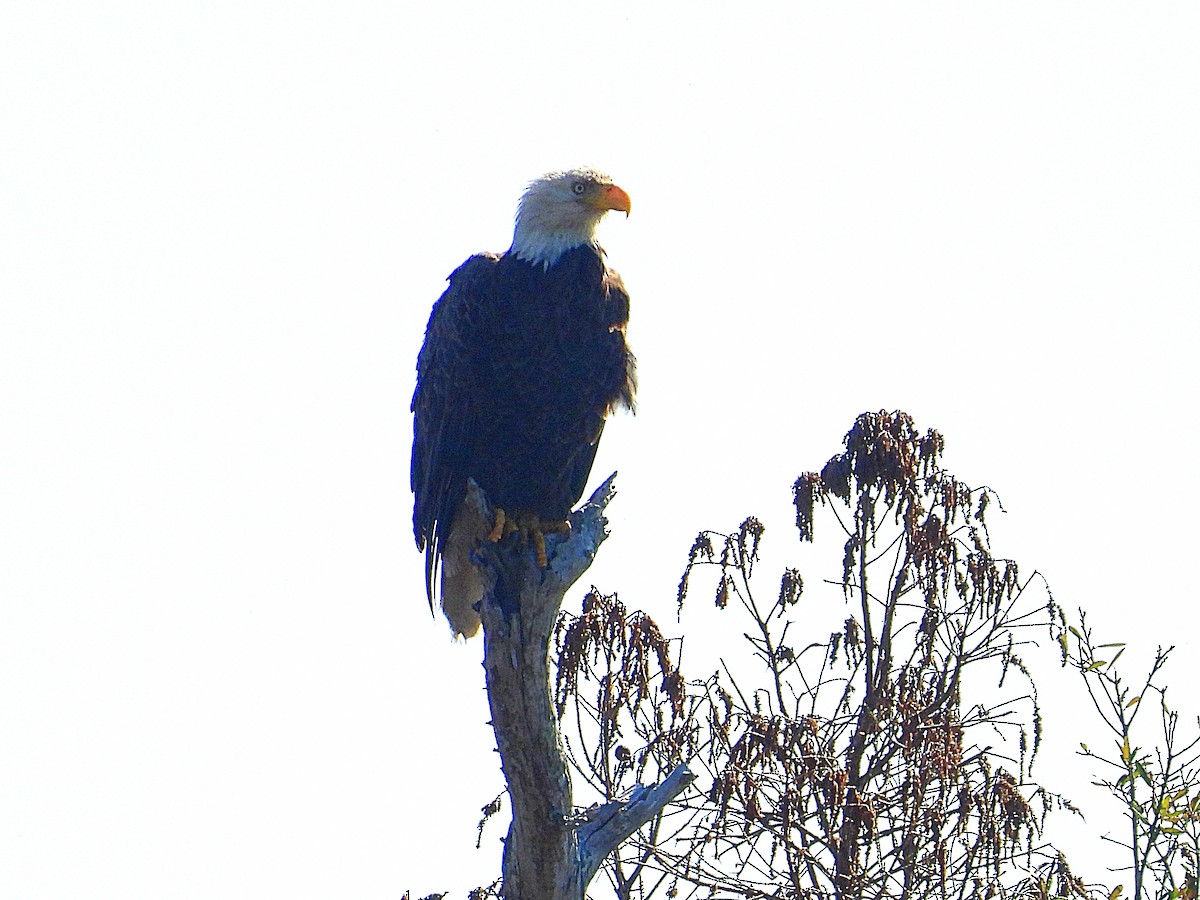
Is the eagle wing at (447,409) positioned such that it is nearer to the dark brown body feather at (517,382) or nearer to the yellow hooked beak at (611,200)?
the dark brown body feather at (517,382)

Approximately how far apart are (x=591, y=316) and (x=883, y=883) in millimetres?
2196

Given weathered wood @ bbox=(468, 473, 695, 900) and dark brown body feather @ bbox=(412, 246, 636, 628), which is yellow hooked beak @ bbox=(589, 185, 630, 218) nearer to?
dark brown body feather @ bbox=(412, 246, 636, 628)

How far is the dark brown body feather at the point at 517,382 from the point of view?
597cm

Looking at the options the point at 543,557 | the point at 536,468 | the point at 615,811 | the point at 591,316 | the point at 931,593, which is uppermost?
the point at 591,316

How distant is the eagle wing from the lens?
6.02 m

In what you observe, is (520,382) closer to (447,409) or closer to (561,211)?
(447,409)

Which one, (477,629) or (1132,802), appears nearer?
(1132,802)

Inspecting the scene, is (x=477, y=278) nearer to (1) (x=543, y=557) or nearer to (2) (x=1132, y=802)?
(1) (x=543, y=557)

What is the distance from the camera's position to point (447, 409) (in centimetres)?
609

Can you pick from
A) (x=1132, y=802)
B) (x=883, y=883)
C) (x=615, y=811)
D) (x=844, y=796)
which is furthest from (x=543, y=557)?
(x=1132, y=802)

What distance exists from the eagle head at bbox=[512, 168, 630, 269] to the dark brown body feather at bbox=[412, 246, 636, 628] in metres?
0.06

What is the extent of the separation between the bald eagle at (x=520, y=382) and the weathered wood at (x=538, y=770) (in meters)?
0.78

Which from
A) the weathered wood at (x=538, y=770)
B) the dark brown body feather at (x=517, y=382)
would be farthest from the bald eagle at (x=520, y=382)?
the weathered wood at (x=538, y=770)

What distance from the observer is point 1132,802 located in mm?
4750
